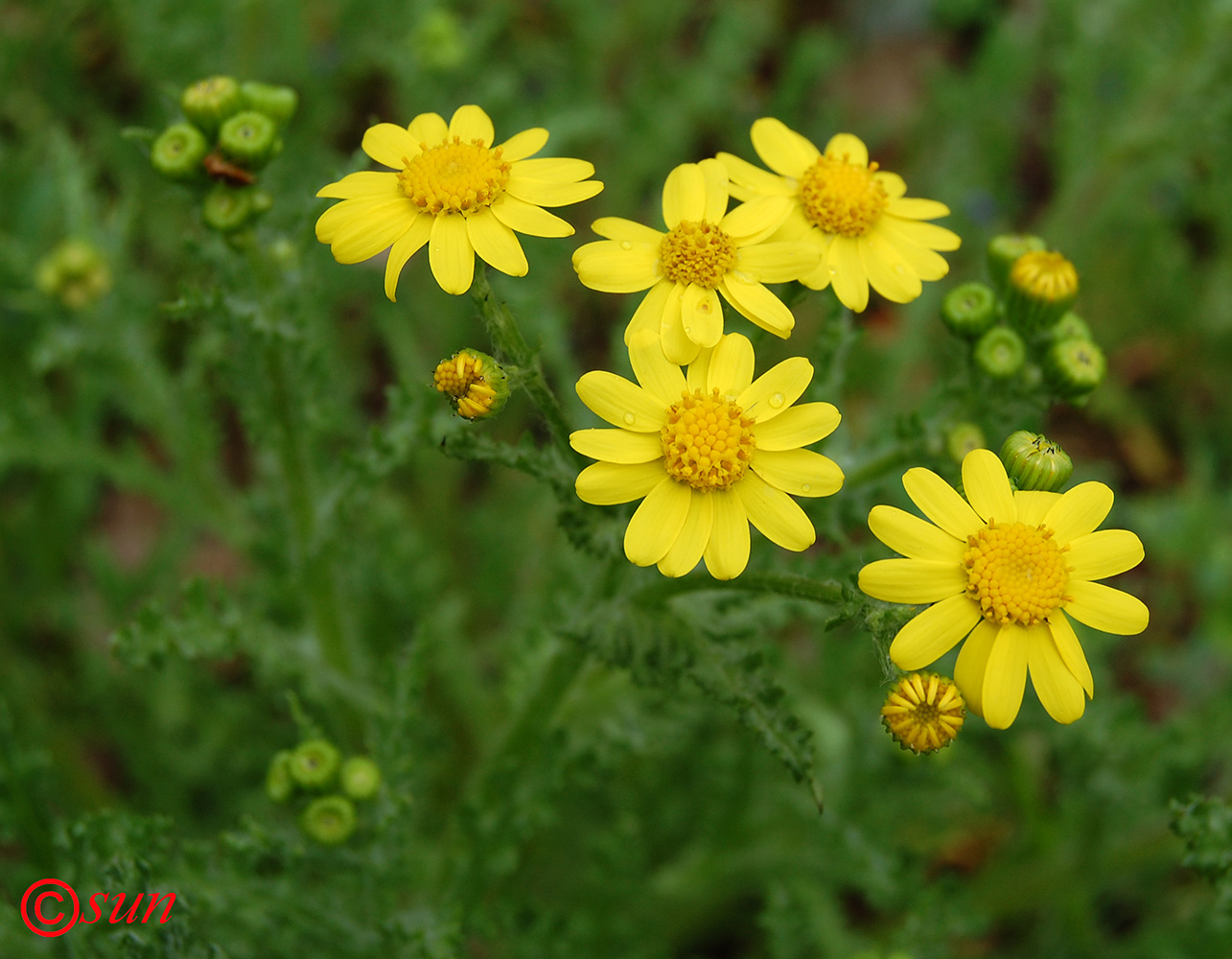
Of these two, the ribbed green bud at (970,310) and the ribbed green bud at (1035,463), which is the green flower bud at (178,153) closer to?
the ribbed green bud at (970,310)

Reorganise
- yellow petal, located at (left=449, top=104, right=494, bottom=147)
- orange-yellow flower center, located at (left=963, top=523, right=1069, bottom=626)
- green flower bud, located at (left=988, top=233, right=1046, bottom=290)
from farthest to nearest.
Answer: green flower bud, located at (left=988, top=233, right=1046, bottom=290) → yellow petal, located at (left=449, top=104, right=494, bottom=147) → orange-yellow flower center, located at (left=963, top=523, right=1069, bottom=626)

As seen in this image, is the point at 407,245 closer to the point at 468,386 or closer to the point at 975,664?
the point at 468,386

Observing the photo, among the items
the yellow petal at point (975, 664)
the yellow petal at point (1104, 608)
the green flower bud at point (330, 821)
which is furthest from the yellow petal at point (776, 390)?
the green flower bud at point (330, 821)

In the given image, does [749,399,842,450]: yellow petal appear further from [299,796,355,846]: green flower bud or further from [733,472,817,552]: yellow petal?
[299,796,355,846]: green flower bud

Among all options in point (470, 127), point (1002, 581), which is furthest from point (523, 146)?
point (1002, 581)

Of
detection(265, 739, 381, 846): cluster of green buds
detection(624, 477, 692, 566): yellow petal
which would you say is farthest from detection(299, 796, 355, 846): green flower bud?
detection(624, 477, 692, 566): yellow petal

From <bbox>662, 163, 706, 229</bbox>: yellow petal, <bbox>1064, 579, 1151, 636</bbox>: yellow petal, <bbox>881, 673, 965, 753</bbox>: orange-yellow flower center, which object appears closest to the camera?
<bbox>881, 673, 965, 753</bbox>: orange-yellow flower center
